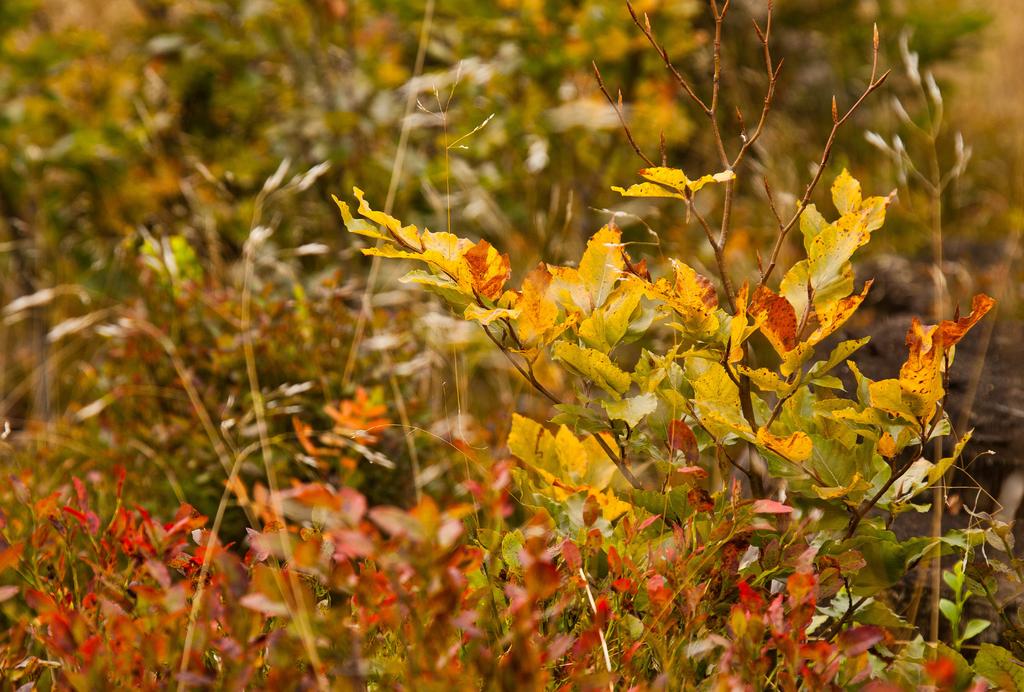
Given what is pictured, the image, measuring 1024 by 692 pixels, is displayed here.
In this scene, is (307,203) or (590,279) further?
(307,203)

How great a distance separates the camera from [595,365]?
3.97 ft

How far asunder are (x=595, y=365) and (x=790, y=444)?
254mm

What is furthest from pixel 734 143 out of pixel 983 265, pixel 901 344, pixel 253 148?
pixel 901 344

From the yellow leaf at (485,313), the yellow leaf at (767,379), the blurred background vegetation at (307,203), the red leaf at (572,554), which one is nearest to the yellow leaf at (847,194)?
the yellow leaf at (767,379)

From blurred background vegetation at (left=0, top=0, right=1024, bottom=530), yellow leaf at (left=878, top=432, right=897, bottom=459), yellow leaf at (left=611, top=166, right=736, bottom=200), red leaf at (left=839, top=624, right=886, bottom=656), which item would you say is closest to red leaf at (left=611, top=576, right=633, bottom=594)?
red leaf at (left=839, top=624, right=886, bottom=656)

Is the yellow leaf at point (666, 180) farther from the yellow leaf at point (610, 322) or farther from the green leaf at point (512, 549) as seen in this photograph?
the green leaf at point (512, 549)

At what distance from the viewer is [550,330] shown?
124cm

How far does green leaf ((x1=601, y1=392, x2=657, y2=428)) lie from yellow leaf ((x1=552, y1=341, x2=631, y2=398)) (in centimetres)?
2

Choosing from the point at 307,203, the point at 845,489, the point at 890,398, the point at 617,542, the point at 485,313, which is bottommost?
the point at 307,203

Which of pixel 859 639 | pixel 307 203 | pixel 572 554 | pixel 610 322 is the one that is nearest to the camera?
pixel 859 639

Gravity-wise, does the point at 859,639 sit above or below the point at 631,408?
below

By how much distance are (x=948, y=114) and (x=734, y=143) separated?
1521 mm

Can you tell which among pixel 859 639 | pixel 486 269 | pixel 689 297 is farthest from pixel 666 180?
pixel 859 639

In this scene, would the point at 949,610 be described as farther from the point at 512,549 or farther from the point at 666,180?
the point at 666,180
